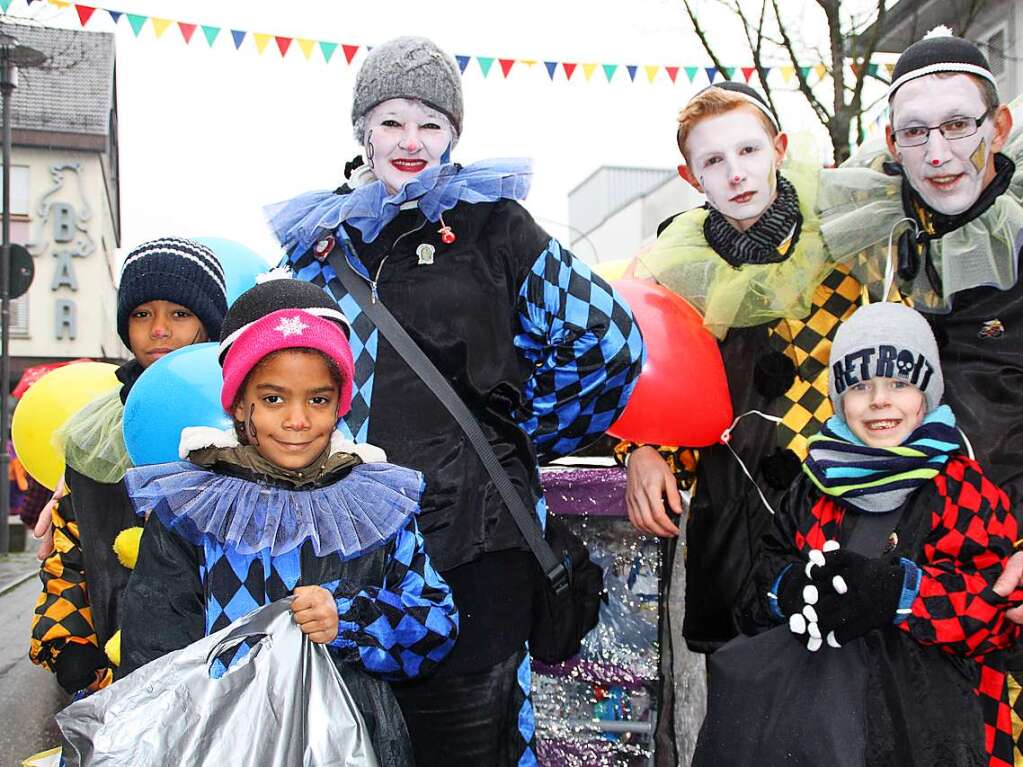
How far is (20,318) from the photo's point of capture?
2883 centimetres

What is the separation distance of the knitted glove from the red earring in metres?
1.08

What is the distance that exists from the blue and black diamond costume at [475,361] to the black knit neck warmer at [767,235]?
57cm

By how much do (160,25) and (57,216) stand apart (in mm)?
24475

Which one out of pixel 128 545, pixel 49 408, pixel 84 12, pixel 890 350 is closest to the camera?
pixel 890 350

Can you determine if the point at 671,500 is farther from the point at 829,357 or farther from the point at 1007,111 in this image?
the point at 1007,111

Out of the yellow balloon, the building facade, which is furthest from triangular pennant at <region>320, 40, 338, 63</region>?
the building facade

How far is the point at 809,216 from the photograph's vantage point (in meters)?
2.93

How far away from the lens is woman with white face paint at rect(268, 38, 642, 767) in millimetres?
2279

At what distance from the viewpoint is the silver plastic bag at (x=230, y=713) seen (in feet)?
5.73

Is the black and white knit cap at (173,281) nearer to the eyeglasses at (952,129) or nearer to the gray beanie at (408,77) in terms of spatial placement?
the gray beanie at (408,77)

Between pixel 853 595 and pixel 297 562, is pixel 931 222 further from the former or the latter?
pixel 297 562

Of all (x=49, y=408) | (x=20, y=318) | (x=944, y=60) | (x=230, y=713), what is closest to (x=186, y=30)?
(x=49, y=408)

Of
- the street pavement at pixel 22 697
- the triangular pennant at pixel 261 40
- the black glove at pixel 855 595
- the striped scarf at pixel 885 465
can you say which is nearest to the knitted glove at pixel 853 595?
the black glove at pixel 855 595

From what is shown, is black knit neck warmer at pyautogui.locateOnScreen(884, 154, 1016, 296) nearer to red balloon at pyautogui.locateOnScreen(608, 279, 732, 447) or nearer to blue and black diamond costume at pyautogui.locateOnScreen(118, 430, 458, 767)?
red balloon at pyautogui.locateOnScreen(608, 279, 732, 447)
